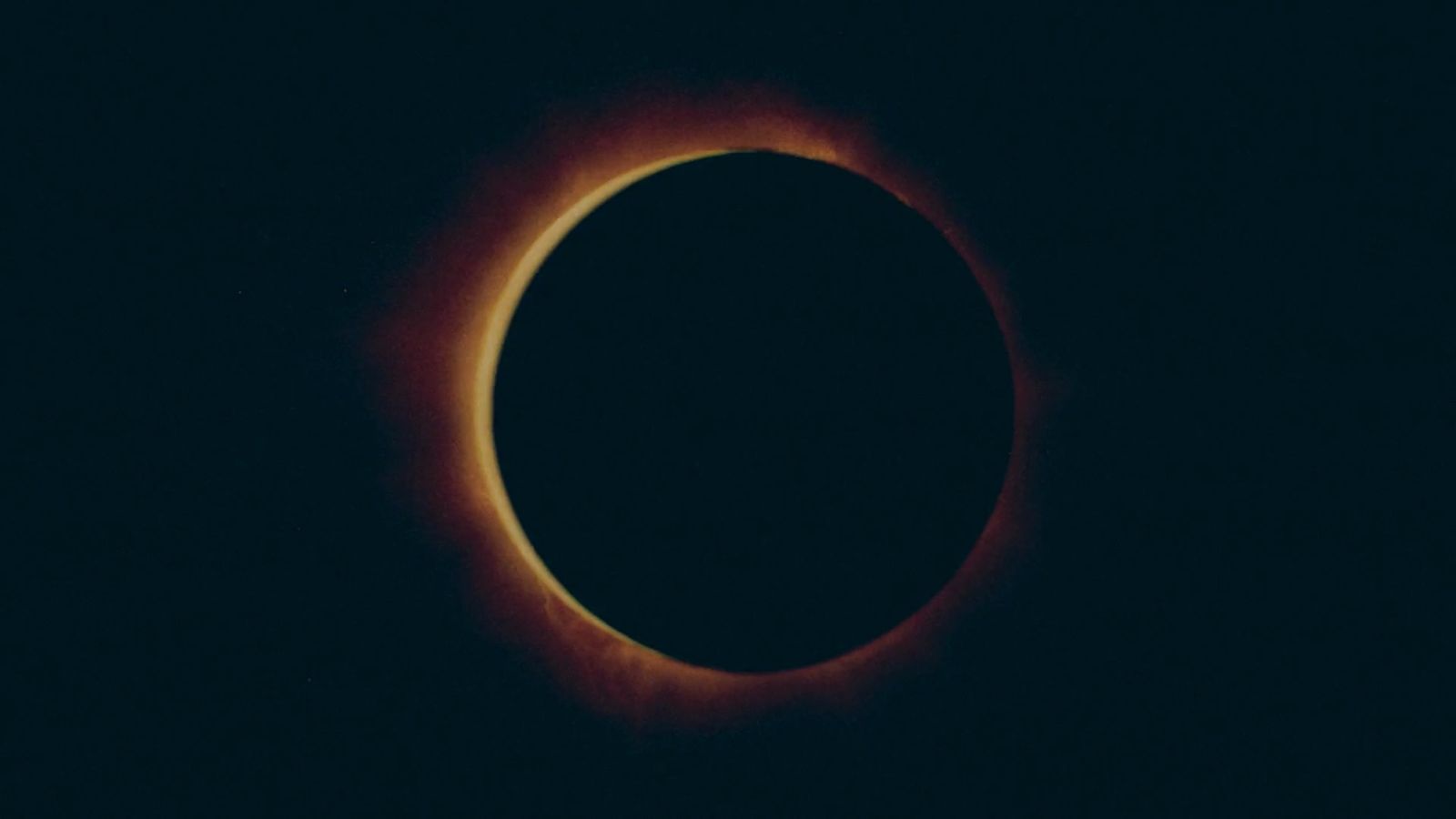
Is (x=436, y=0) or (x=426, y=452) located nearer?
(x=436, y=0)

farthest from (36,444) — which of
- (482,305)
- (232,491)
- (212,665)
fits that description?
(482,305)

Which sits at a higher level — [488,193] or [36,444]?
[488,193]

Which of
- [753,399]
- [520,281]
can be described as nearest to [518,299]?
[520,281]

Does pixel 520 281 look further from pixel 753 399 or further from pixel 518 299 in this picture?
pixel 753 399

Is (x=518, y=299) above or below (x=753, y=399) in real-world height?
above

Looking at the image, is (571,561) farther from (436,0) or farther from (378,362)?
(436,0)
